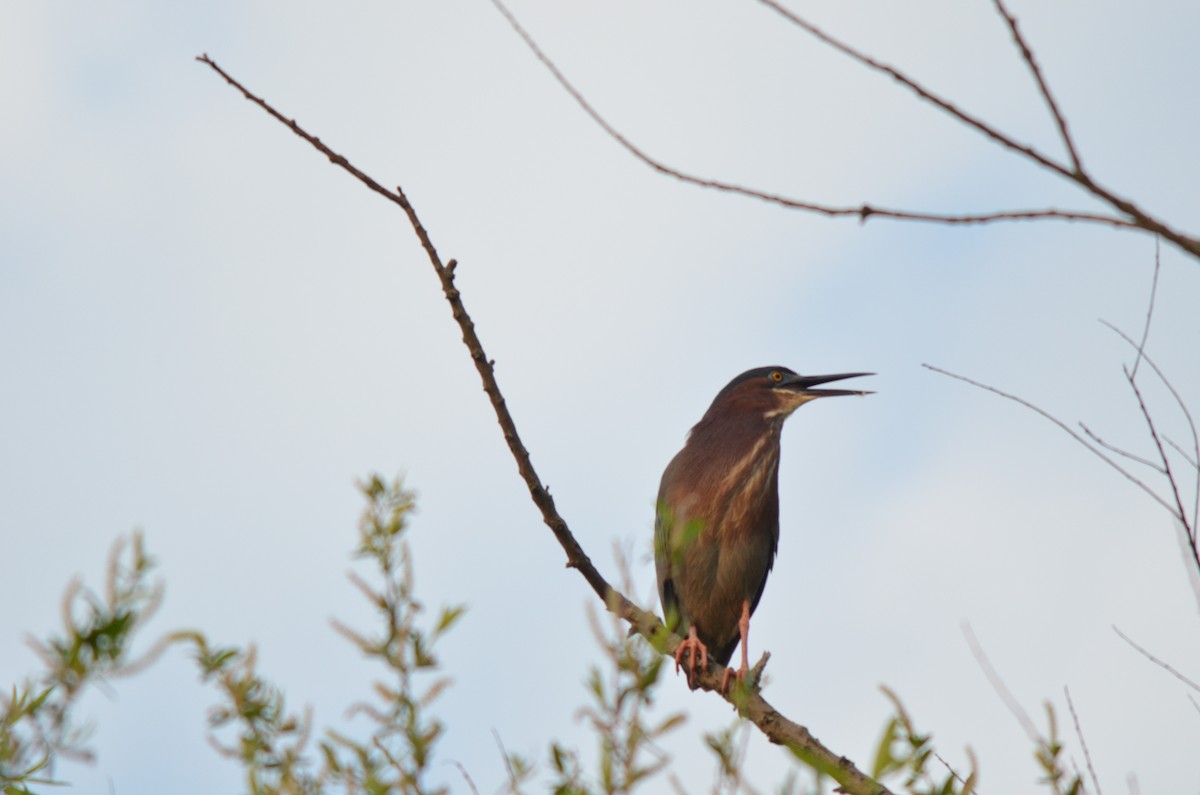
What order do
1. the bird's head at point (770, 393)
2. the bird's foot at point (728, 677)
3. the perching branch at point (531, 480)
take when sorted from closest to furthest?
the perching branch at point (531, 480) → the bird's foot at point (728, 677) → the bird's head at point (770, 393)

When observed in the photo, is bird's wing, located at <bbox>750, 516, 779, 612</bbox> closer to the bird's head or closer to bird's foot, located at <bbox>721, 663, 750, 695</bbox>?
the bird's head

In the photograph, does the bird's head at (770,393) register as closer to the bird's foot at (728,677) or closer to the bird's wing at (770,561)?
the bird's wing at (770,561)

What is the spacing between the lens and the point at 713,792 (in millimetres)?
1845

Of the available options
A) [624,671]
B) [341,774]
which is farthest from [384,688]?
[624,671]

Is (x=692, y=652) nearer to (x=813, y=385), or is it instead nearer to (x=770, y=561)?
(x=770, y=561)

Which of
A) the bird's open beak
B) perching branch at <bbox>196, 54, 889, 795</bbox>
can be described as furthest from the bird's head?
perching branch at <bbox>196, 54, 889, 795</bbox>

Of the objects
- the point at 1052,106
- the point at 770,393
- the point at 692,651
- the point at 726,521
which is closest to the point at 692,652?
the point at 692,651

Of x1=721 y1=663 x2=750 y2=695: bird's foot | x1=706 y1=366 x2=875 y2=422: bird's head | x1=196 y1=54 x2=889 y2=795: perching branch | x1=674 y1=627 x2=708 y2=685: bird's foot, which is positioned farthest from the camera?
x1=706 y1=366 x2=875 y2=422: bird's head

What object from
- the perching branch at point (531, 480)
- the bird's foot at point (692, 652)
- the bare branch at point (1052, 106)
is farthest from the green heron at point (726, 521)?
the bare branch at point (1052, 106)

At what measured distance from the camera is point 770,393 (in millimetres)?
7410

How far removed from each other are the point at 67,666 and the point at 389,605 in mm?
552

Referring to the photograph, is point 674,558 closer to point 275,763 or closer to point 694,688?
point 275,763

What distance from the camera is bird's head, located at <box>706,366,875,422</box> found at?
7.30 metres

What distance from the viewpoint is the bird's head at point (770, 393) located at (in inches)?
288
